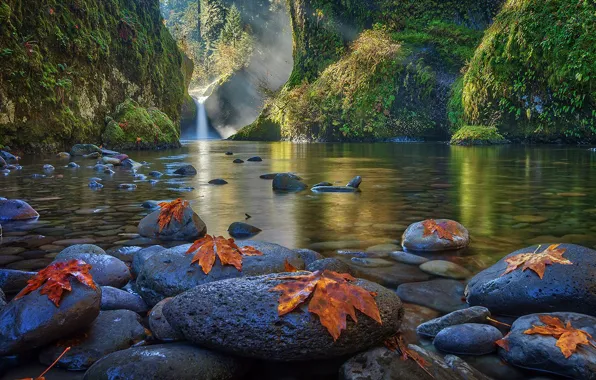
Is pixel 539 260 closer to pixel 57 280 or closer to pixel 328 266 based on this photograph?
pixel 328 266

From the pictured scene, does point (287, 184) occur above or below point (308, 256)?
above

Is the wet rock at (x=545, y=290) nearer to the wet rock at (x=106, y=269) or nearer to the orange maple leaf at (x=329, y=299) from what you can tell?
→ the orange maple leaf at (x=329, y=299)

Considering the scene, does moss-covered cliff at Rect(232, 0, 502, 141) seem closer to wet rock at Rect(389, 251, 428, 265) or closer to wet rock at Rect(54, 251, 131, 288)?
wet rock at Rect(389, 251, 428, 265)

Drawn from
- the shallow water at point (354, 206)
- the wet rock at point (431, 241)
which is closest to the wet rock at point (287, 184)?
the shallow water at point (354, 206)

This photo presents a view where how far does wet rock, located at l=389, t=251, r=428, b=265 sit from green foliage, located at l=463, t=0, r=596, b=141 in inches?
632

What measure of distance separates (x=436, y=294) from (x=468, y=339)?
2.28 feet

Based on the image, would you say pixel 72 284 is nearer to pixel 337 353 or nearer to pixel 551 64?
pixel 337 353

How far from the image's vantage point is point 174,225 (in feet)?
14.2

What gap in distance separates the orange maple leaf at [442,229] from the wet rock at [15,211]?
416cm

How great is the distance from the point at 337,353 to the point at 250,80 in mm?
51216

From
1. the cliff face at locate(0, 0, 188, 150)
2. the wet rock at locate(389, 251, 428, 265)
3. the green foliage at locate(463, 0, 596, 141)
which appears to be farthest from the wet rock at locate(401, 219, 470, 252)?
the green foliage at locate(463, 0, 596, 141)

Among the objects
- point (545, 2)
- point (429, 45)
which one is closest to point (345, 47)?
point (429, 45)

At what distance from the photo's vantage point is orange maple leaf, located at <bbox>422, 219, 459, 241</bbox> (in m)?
3.85

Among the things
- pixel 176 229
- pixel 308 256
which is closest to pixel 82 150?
pixel 176 229
